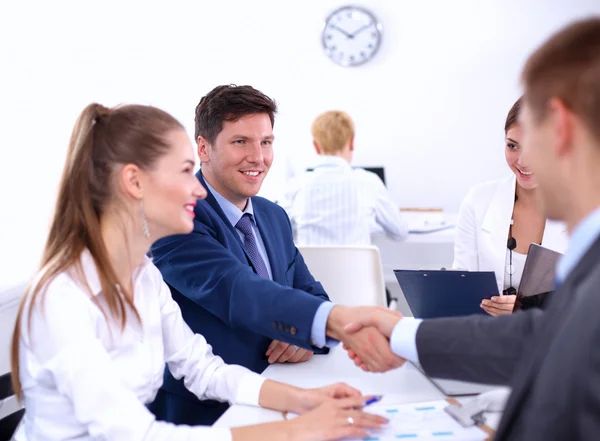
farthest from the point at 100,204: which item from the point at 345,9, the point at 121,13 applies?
the point at 345,9

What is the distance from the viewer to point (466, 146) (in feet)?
17.7

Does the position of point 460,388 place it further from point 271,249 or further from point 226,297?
point 271,249

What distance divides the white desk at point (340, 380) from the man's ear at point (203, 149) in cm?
79

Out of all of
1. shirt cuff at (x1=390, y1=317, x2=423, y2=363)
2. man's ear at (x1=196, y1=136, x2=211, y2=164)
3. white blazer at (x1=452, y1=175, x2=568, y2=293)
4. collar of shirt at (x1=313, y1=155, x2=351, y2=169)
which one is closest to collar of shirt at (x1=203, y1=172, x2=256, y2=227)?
man's ear at (x1=196, y1=136, x2=211, y2=164)

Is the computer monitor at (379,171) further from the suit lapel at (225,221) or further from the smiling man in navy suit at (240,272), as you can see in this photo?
the suit lapel at (225,221)

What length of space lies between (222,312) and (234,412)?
38 centimetres

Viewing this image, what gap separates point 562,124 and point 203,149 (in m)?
1.50

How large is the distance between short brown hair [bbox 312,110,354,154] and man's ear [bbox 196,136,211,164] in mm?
2072

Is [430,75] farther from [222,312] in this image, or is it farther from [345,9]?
[222,312]

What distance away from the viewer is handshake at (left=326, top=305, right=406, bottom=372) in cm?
160

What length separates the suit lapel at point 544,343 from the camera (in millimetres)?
849

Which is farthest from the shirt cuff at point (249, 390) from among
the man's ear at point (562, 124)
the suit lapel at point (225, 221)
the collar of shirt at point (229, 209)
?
the man's ear at point (562, 124)

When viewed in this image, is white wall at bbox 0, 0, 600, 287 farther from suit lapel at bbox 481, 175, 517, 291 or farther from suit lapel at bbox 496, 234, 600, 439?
suit lapel at bbox 496, 234, 600, 439

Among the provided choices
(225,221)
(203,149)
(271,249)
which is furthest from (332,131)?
(225,221)
